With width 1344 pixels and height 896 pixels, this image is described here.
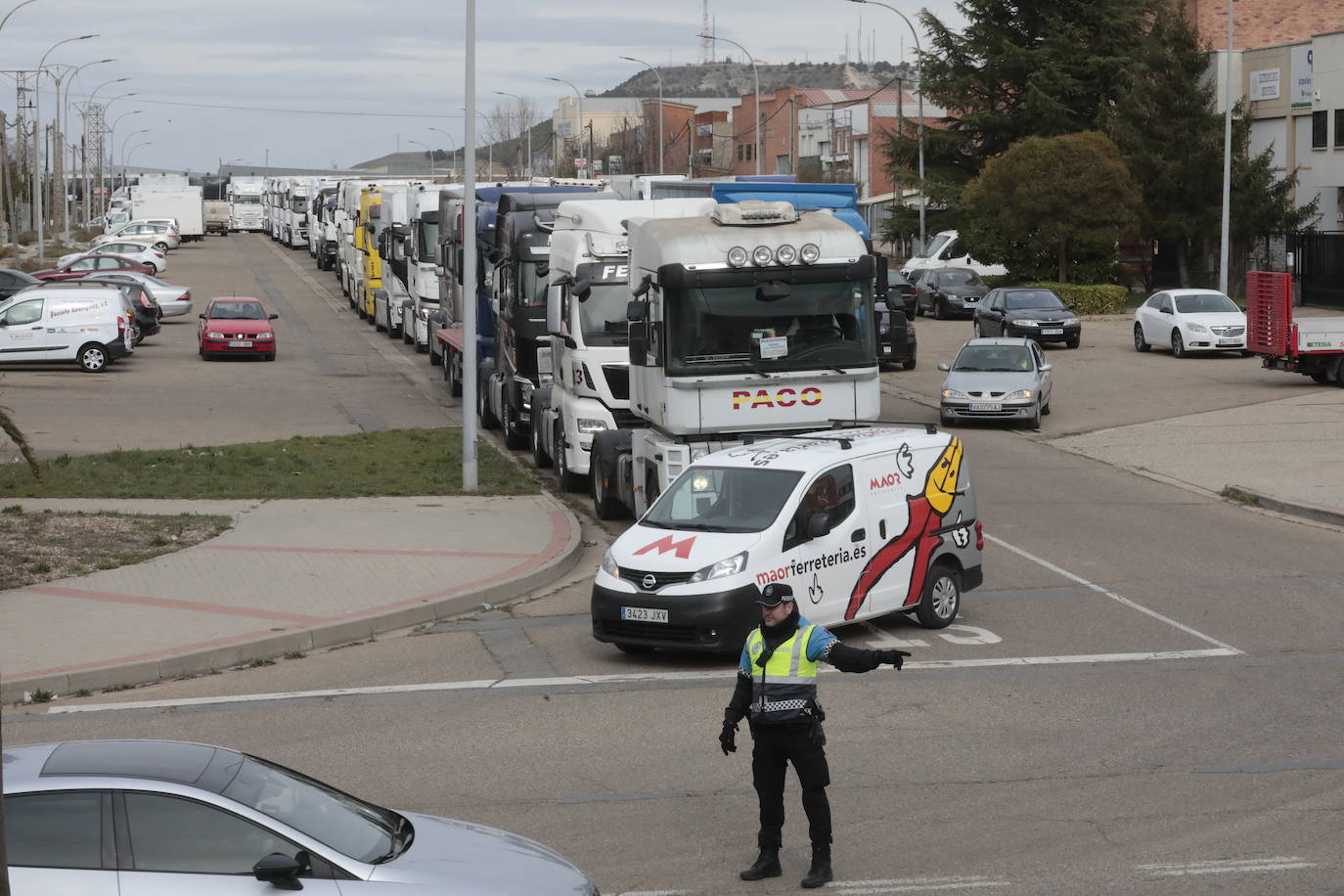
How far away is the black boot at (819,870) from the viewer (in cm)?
841

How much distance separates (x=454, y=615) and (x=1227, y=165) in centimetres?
3787

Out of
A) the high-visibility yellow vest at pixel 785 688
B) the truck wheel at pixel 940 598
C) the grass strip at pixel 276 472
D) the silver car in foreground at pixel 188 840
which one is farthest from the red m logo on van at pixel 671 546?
the grass strip at pixel 276 472

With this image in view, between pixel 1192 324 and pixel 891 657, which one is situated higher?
→ pixel 1192 324

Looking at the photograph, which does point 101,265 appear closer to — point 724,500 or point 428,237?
point 428,237

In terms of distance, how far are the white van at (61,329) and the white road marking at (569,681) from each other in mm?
27204

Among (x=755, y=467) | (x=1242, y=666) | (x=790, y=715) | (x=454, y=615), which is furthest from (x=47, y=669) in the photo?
(x=1242, y=666)

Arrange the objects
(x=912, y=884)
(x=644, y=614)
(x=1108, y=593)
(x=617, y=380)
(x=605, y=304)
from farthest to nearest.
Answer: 1. (x=605, y=304)
2. (x=617, y=380)
3. (x=1108, y=593)
4. (x=644, y=614)
5. (x=912, y=884)

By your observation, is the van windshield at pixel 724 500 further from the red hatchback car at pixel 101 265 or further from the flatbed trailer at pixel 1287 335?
the red hatchback car at pixel 101 265

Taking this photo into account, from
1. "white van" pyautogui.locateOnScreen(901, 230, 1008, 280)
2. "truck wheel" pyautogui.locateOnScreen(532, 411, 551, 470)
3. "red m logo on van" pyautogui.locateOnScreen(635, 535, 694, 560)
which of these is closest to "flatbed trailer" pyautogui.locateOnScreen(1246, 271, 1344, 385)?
"truck wheel" pyautogui.locateOnScreen(532, 411, 551, 470)

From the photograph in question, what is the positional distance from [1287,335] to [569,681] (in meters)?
24.1

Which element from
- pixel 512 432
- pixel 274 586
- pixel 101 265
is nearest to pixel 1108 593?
pixel 274 586

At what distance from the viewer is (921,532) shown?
14930mm

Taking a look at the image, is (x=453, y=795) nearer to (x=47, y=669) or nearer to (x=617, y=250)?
(x=47, y=669)

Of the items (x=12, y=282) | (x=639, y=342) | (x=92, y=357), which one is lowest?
(x=92, y=357)
